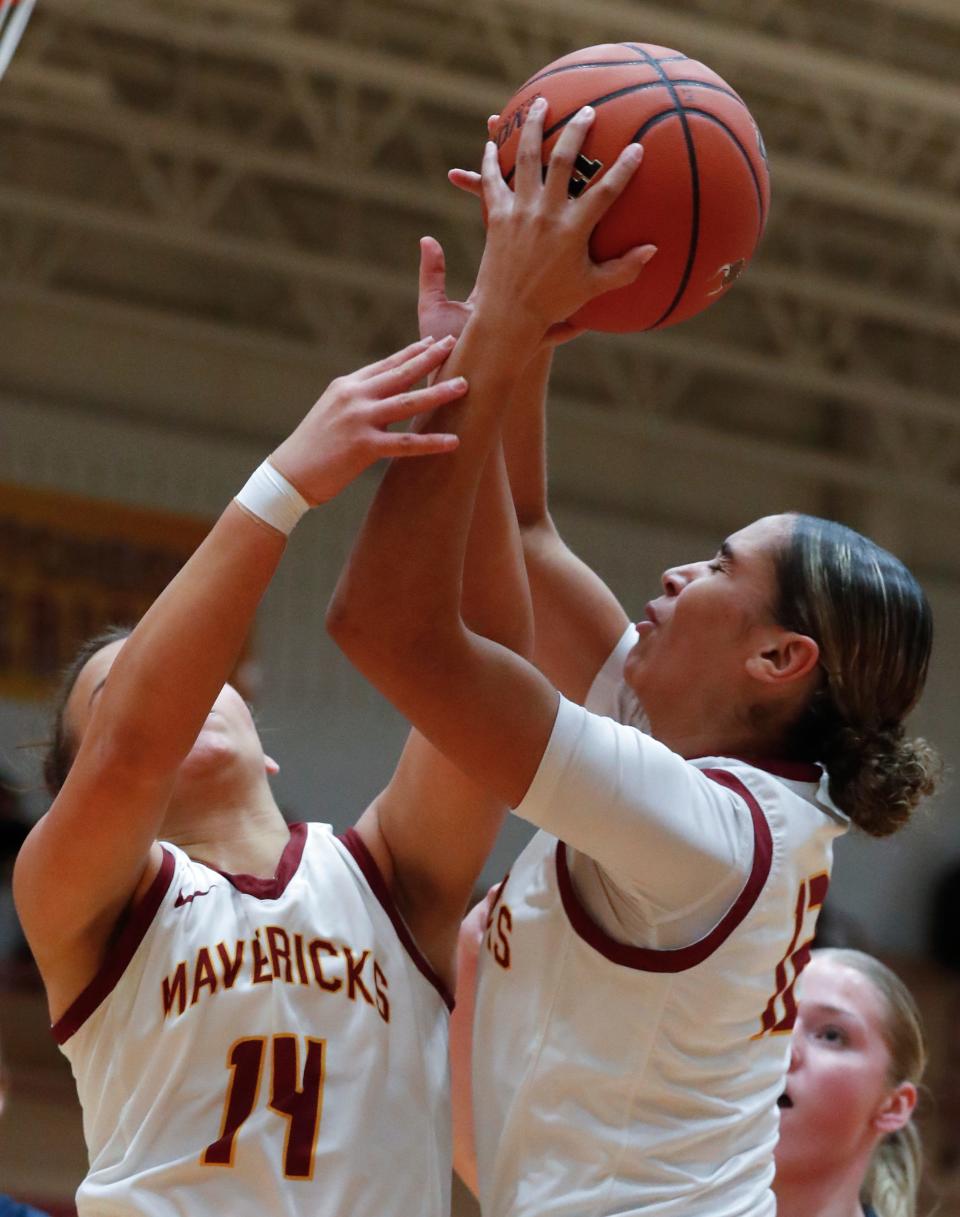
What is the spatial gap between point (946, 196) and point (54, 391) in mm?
6953

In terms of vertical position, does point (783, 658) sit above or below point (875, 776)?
above

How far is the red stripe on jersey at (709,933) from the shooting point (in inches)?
83.2

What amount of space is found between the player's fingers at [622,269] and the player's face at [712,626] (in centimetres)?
48

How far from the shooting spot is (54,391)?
13.5 m

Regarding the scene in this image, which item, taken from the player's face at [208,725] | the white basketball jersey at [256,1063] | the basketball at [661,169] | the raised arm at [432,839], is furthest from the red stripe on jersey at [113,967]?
the basketball at [661,169]

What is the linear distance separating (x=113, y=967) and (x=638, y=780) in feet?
2.66

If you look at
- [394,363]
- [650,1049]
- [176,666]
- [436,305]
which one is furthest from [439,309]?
[650,1049]

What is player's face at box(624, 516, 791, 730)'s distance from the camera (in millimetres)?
2342

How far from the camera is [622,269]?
2.05 meters

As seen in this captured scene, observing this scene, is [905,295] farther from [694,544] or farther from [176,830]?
[176,830]

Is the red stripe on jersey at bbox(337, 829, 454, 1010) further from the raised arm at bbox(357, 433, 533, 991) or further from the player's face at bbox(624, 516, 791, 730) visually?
the player's face at bbox(624, 516, 791, 730)

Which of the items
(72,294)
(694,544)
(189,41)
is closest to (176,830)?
(189,41)

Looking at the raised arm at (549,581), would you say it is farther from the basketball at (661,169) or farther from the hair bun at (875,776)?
the hair bun at (875,776)

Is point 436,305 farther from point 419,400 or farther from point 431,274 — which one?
point 419,400
